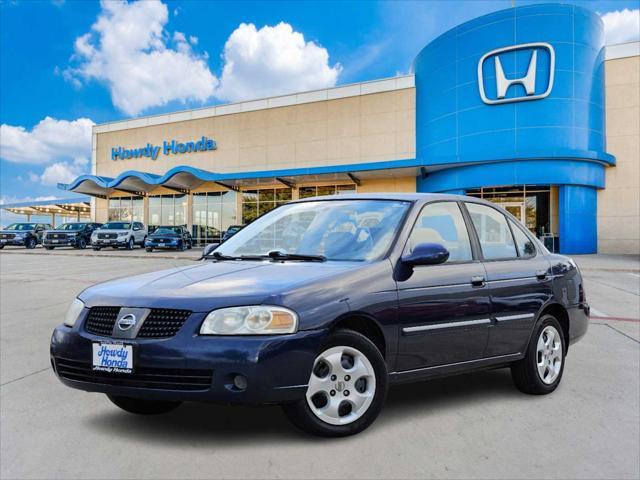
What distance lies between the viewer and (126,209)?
138 ft

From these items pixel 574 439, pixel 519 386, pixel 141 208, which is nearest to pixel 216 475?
pixel 574 439

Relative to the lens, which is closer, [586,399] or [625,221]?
[586,399]

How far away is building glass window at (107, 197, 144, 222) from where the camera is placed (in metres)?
41.1

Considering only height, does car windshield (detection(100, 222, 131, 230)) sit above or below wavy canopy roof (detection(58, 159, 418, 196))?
below

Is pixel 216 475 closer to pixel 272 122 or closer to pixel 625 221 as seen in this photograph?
pixel 625 221

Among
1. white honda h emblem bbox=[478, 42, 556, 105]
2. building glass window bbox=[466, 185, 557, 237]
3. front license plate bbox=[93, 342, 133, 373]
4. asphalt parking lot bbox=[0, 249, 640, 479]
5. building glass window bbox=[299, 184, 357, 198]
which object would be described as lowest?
asphalt parking lot bbox=[0, 249, 640, 479]

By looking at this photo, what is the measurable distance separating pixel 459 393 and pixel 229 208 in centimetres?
3389

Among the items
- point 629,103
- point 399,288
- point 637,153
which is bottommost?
point 399,288

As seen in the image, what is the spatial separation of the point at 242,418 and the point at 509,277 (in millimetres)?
2348

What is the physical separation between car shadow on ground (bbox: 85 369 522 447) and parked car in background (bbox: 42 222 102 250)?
99.2ft

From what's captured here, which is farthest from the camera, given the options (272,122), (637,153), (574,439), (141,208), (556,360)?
(141,208)

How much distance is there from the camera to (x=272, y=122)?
35844mm

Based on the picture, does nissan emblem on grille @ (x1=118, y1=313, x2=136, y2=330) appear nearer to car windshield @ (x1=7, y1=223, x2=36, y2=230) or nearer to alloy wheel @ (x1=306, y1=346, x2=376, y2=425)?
alloy wheel @ (x1=306, y1=346, x2=376, y2=425)

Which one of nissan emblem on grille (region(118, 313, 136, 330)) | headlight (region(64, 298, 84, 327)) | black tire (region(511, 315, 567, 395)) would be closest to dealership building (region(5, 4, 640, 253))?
black tire (region(511, 315, 567, 395))
